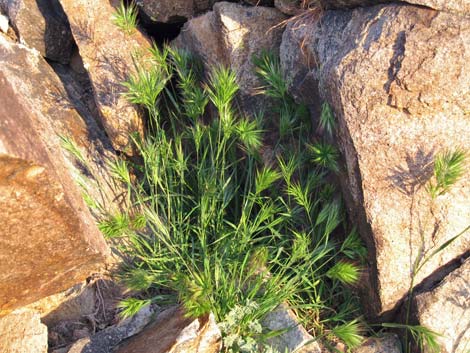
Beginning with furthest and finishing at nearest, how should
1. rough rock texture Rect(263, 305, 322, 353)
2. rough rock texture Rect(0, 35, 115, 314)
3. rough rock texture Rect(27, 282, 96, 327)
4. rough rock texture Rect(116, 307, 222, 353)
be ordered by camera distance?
rough rock texture Rect(27, 282, 96, 327) < rough rock texture Rect(263, 305, 322, 353) < rough rock texture Rect(116, 307, 222, 353) < rough rock texture Rect(0, 35, 115, 314)

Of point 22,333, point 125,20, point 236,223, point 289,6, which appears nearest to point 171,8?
point 125,20

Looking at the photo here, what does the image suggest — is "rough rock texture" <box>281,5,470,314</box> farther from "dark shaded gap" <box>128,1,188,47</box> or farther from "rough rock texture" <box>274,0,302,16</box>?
"dark shaded gap" <box>128,1,188,47</box>

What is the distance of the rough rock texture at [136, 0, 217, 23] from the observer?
378 centimetres

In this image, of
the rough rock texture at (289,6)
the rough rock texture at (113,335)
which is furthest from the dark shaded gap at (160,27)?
the rough rock texture at (113,335)

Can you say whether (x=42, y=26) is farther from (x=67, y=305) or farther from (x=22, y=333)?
(x=22, y=333)

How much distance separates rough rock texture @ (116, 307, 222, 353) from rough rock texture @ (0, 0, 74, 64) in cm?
190

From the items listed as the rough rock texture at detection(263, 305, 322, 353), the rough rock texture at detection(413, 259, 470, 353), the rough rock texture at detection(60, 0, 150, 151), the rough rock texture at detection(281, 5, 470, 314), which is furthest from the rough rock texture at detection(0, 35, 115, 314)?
the rough rock texture at detection(413, 259, 470, 353)

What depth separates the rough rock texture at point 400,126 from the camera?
2768 mm

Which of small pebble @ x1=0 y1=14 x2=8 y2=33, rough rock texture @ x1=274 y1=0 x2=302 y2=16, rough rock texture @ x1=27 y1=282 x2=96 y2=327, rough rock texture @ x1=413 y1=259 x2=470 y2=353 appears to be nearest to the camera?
rough rock texture @ x1=413 y1=259 x2=470 y2=353

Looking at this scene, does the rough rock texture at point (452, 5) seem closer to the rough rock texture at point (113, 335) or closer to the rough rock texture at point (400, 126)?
the rough rock texture at point (400, 126)

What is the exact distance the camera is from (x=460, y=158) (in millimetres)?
2627

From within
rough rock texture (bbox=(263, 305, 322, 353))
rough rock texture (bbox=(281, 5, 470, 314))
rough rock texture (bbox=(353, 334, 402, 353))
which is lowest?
rough rock texture (bbox=(353, 334, 402, 353))

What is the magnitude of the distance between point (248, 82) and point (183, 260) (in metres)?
1.06

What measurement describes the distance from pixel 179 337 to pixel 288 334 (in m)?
0.55
